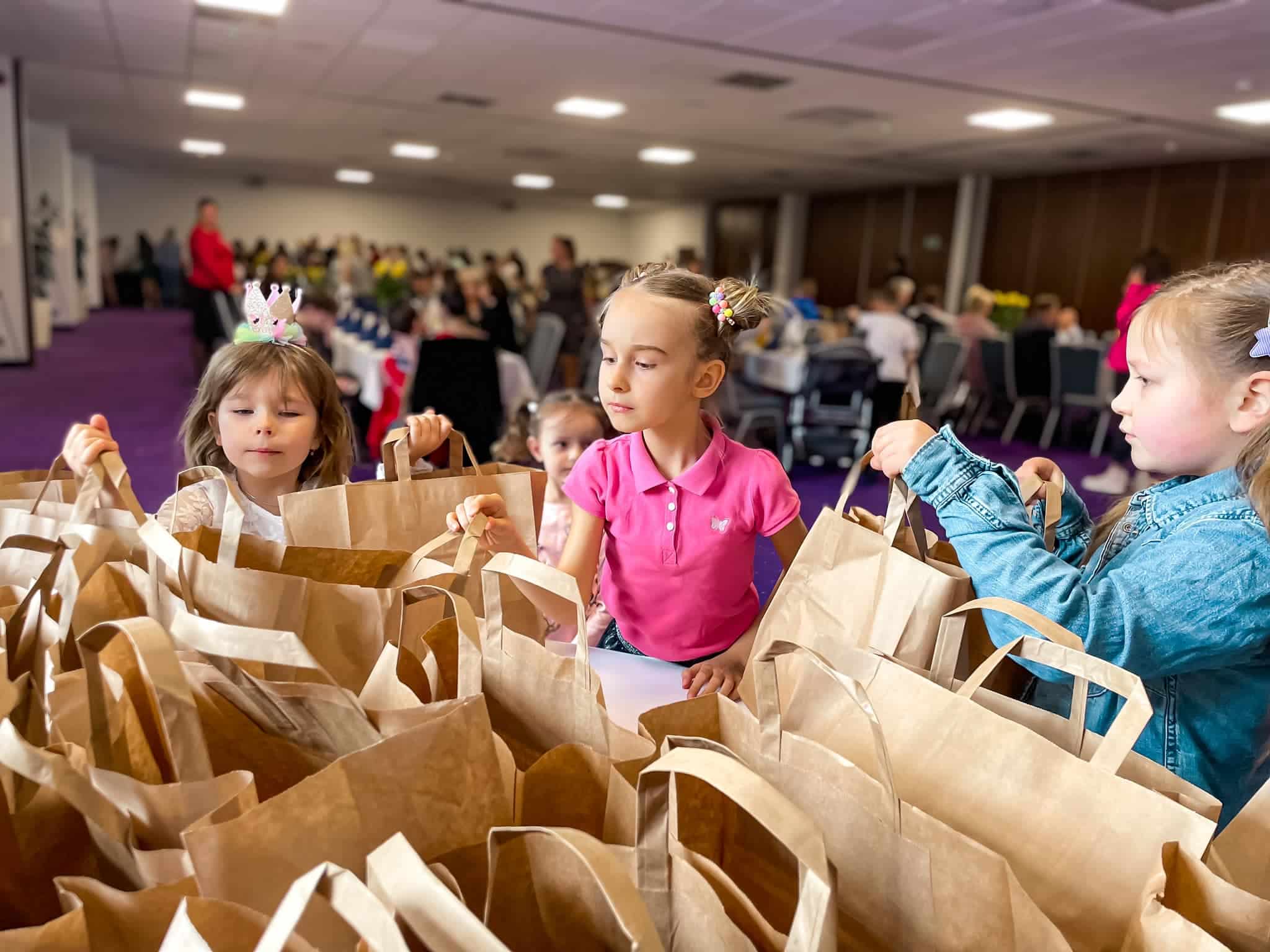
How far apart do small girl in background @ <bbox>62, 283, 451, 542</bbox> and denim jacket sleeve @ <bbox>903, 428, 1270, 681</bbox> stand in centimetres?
70

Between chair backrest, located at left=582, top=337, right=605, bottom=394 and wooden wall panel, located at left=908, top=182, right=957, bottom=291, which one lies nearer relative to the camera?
chair backrest, located at left=582, top=337, right=605, bottom=394

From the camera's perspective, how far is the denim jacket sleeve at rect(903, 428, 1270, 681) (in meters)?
0.81

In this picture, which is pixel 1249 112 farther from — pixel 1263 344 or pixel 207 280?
pixel 207 280

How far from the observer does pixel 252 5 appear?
5.22 m

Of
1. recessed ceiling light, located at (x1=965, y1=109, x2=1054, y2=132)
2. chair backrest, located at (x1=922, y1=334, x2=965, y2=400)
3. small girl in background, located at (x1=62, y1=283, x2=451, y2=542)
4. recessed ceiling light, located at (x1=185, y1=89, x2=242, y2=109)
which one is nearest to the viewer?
small girl in background, located at (x1=62, y1=283, x2=451, y2=542)

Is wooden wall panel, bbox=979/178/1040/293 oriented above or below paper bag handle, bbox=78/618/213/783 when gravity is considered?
above

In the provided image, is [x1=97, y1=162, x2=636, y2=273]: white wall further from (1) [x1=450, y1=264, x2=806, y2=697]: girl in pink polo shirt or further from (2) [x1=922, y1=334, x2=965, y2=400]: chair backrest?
(1) [x1=450, y1=264, x2=806, y2=697]: girl in pink polo shirt

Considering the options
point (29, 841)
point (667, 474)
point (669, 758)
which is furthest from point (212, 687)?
point (667, 474)

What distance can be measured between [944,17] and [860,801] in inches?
200

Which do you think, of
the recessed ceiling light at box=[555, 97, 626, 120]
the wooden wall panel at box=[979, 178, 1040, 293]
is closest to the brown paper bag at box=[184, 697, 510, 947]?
the recessed ceiling light at box=[555, 97, 626, 120]

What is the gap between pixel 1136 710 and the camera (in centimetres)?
62

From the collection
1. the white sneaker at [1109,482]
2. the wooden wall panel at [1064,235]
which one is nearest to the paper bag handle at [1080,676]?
the white sneaker at [1109,482]

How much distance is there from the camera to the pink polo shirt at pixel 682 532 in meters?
1.24

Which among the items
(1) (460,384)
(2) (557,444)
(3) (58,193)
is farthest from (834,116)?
(3) (58,193)
